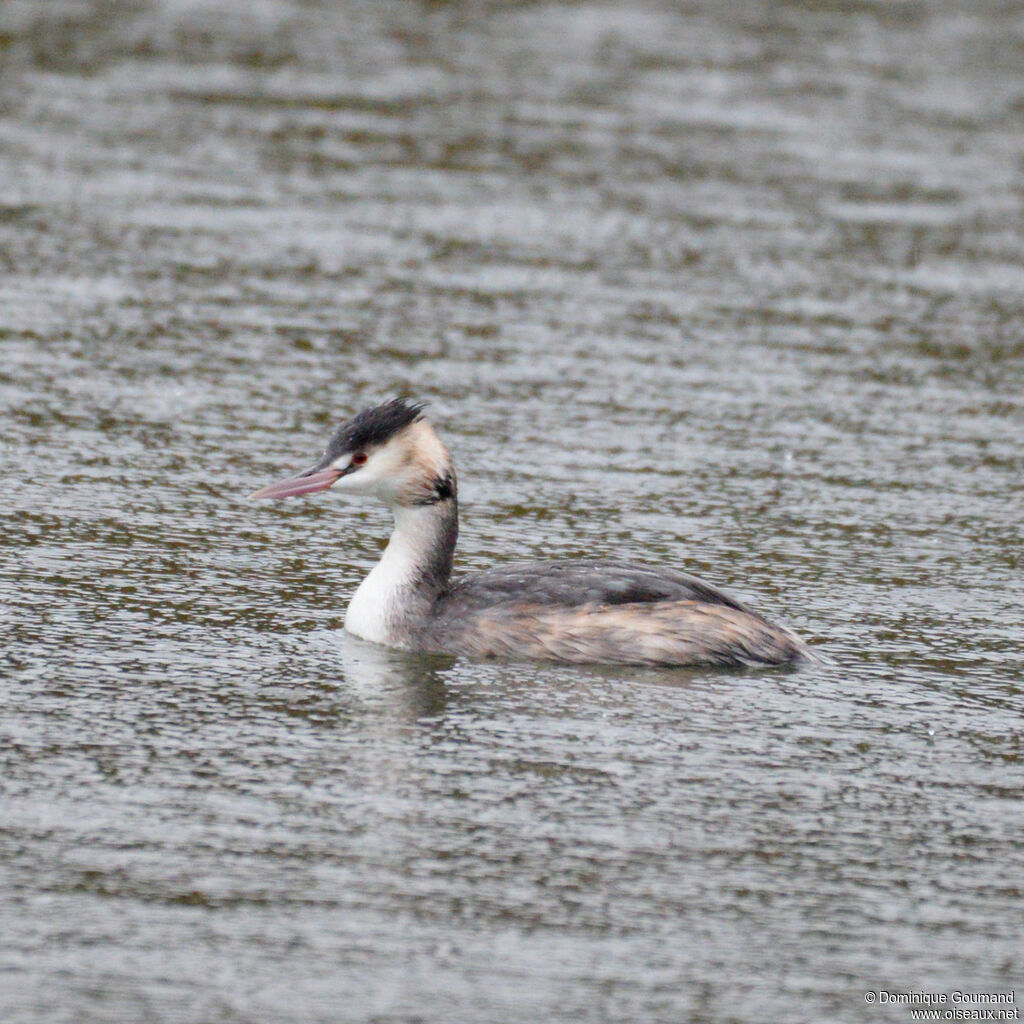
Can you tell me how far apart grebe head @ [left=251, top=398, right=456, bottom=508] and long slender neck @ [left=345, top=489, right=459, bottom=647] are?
75 millimetres

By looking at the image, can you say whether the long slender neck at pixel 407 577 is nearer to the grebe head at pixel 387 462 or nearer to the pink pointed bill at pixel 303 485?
the grebe head at pixel 387 462

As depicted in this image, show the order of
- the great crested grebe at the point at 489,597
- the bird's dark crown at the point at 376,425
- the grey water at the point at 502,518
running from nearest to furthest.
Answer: the grey water at the point at 502,518
the great crested grebe at the point at 489,597
the bird's dark crown at the point at 376,425

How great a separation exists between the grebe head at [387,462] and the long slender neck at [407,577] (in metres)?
0.07

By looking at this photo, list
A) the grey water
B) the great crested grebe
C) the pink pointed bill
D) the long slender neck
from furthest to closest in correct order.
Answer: the pink pointed bill < the long slender neck < the great crested grebe < the grey water

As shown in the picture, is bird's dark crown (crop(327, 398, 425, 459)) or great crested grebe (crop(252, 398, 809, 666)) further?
bird's dark crown (crop(327, 398, 425, 459))

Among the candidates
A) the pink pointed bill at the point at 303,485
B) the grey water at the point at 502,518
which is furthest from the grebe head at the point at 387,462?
the grey water at the point at 502,518

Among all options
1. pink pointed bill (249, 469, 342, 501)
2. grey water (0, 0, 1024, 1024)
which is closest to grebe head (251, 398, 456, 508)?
pink pointed bill (249, 469, 342, 501)

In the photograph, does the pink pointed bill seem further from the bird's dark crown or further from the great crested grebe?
the bird's dark crown

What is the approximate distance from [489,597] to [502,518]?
2.04m

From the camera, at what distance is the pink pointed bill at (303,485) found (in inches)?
388

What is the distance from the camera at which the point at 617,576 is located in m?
9.58

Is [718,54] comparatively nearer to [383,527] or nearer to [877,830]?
[383,527]

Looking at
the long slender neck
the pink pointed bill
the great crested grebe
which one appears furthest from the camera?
the pink pointed bill

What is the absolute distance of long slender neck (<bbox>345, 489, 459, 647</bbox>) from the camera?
31.5ft
